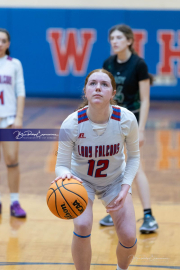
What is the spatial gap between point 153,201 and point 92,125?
7.18 feet

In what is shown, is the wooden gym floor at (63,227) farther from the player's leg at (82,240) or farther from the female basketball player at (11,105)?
the player's leg at (82,240)

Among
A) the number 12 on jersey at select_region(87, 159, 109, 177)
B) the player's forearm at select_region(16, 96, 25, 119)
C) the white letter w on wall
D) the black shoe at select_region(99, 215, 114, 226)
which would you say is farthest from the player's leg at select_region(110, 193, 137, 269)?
the white letter w on wall

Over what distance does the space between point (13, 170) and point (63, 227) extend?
32.4 inches

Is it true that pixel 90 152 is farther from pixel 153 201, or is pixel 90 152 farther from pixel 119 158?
pixel 153 201

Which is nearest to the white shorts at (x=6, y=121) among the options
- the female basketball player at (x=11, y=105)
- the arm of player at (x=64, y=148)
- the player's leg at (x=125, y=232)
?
the female basketball player at (x=11, y=105)

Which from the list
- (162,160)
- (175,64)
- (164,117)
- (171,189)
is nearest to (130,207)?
(171,189)

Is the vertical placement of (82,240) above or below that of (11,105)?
below

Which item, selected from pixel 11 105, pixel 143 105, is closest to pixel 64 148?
pixel 143 105

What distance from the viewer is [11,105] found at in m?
4.21

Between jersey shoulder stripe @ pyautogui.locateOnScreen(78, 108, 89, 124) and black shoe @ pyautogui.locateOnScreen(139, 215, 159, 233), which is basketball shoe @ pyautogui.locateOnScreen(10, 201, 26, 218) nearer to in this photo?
black shoe @ pyautogui.locateOnScreen(139, 215, 159, 233)

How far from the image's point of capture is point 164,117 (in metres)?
10.4

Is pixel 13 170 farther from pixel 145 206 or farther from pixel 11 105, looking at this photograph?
pixel 145 206

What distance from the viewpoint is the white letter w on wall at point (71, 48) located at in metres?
12.5

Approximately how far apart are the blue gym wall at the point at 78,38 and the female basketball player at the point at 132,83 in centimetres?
847
